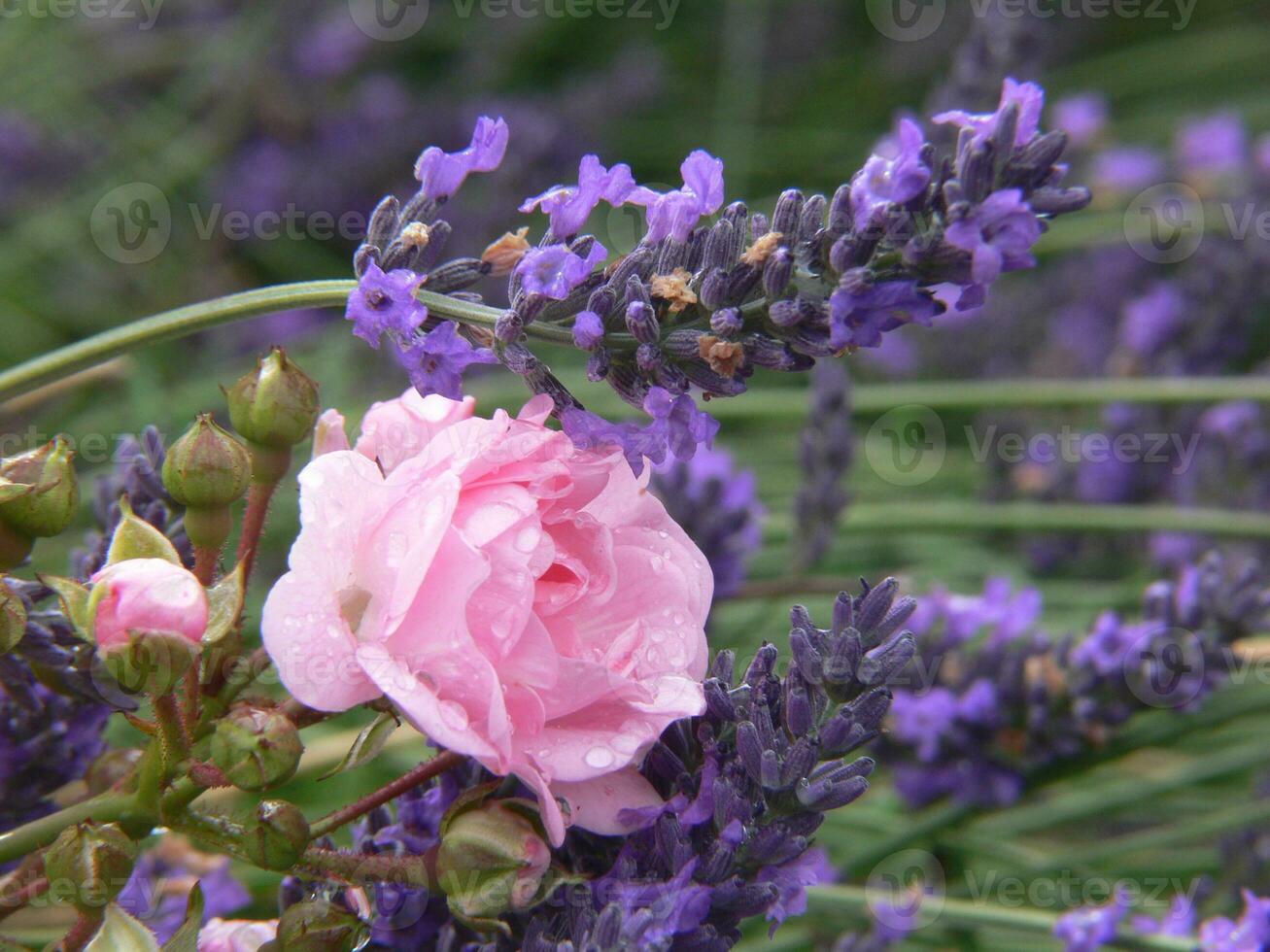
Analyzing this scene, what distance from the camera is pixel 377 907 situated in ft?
1.59

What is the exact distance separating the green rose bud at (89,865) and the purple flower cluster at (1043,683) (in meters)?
0.50

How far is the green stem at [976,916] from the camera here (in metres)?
0.66

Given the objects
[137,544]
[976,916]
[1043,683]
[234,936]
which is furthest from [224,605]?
[1043,683]

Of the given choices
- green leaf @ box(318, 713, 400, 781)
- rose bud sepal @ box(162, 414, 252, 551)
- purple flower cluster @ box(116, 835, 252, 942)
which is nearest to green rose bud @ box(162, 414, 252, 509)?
rose bud sepal @ box(162, 414, 252, 551)

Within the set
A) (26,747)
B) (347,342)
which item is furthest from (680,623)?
(347,342)

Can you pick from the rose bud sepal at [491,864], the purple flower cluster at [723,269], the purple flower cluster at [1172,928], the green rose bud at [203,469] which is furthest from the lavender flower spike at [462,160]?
the purple flower cluster at [1172,928]

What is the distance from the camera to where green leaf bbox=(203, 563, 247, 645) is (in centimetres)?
43

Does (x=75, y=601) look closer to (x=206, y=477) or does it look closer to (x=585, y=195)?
(x=206, y=477)

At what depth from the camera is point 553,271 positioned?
0.44 metres

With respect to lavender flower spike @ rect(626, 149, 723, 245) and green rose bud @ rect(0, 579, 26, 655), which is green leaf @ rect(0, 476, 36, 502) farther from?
lavender flower spike @ rect(626, 149, 723, 245)

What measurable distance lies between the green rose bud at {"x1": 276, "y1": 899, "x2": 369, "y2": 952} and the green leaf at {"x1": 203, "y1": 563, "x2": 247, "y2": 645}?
0.10m

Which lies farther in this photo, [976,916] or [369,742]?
[976,916]

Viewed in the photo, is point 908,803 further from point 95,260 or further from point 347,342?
point 95,260

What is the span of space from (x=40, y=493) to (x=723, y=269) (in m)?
0.26
